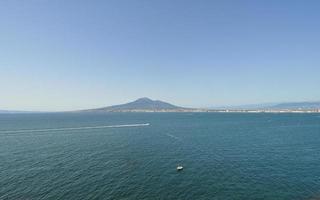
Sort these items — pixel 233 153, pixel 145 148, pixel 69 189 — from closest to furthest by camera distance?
pixel 69 189, pixel 233 153, pixel 145 148

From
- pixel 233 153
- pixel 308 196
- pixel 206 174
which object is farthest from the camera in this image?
pixel 233 153

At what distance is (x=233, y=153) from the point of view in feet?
219

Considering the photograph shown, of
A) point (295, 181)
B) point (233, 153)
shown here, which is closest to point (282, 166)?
point (295, 181)

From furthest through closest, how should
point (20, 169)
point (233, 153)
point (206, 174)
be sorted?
point (233, 153)
point (20, 169)
point (206, 174)

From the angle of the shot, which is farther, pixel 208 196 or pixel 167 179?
pixel 167 179

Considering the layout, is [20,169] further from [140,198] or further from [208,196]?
[208,196]

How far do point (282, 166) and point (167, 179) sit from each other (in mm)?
29597

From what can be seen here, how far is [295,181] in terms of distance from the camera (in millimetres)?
42531

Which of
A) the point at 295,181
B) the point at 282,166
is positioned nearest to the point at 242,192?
the point at 295,181

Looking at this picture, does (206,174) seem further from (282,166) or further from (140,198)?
(282,166)

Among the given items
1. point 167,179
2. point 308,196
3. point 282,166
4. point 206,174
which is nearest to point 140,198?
point 167,179

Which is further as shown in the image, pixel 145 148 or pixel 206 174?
pixel 145 148

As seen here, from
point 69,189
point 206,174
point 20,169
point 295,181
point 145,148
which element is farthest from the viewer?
point 145,148

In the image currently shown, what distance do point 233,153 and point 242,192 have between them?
99.5 ft
